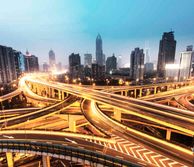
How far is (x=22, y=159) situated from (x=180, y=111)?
1793 inches

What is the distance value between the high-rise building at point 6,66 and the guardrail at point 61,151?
6040 inches

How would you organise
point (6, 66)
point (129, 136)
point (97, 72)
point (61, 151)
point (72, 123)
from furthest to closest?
point (97, 72), point (6, 66), point (72, 123), point (129, 136), point (61, 151)

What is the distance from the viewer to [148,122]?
53344mm

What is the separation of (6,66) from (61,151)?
549 ft

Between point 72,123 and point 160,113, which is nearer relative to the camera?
point 160,113

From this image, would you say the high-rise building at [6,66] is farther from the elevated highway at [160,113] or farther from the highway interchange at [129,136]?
the elevated highway at [160,113]

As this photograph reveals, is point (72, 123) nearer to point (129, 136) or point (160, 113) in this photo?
point (129, 136)

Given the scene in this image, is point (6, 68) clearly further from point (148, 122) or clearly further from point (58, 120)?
point (148, 122)

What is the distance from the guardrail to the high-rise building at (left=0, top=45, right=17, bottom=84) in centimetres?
15341

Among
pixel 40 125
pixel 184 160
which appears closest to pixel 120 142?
pixel 184 160

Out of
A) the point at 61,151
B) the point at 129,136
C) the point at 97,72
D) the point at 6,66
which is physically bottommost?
the point at 61,151

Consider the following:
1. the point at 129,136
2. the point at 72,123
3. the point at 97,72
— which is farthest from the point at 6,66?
the point at 129,136

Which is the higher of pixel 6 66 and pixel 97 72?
pixel 6 66

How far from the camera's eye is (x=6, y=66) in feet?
541
